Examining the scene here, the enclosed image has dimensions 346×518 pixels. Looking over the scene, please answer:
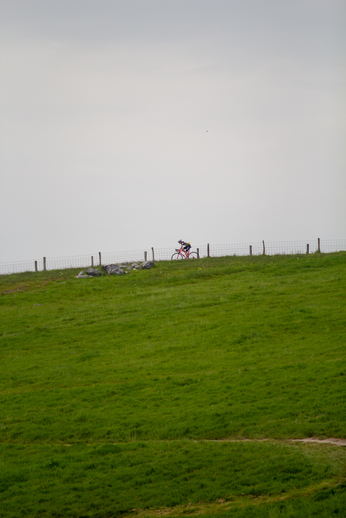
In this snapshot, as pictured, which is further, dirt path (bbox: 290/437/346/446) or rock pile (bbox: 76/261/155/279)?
rock pile (bbox: 76/261/155/279)

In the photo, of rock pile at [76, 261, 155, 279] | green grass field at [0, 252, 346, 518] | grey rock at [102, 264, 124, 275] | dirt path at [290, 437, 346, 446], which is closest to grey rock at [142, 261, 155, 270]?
rock pile at [76, 261, 155, 279]

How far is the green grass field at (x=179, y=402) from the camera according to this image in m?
11.3

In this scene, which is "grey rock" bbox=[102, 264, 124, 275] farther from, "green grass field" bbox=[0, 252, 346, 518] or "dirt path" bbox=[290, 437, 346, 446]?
"dirt path" bbox=[290, 437, 346, 446]

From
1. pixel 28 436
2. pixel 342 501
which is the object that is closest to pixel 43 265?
pixel 28 436

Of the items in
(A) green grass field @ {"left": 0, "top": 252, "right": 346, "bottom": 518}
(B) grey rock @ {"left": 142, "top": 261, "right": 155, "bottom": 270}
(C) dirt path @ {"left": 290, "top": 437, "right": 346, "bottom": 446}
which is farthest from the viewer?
(B) grey rock @ {"left": 142, "top": 261, "right": 155, "bottom": 270}

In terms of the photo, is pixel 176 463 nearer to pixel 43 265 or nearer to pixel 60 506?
pixel 60 506

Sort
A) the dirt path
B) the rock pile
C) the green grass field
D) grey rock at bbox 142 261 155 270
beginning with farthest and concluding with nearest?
grey rock at bbox 142 261 155 270 < the rock pile < the dirt path < the green grass field

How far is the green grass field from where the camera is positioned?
11.3 m

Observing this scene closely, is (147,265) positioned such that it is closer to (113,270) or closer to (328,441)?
(113,270)

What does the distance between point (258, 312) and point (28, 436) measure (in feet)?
51.0

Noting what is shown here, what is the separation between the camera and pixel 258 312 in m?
28.4

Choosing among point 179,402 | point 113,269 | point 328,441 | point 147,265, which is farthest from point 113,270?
point 328,441

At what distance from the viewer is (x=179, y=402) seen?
59.3ft

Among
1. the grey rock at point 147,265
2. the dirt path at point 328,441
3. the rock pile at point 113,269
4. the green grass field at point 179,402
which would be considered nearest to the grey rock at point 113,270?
the rock pile at point 113,269
